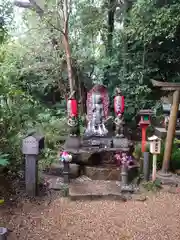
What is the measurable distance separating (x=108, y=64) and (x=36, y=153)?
19.2ft

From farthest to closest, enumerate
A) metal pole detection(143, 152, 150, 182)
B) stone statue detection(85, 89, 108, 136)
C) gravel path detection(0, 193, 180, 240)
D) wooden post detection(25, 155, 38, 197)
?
stone statue detection(85, 89, 108, 136) → metal pole detection(143, 152, 150, 182) → wooden post detection(25, 155, 38, 197) → gravel path detection(0, 193, 180, 240)

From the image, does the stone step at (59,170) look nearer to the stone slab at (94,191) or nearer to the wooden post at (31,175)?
the stone slab at (94,191)

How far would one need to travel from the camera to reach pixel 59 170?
17.2 feet

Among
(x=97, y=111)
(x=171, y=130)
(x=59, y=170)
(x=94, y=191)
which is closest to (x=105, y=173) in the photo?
(x=94, y=191)

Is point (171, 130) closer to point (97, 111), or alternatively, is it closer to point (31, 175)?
point (97, 111)

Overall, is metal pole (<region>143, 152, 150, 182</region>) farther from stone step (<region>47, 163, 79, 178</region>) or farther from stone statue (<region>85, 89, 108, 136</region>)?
stone statue (<region>85, 89, 108, 136</region>)

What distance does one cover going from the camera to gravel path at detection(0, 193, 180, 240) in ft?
10.5

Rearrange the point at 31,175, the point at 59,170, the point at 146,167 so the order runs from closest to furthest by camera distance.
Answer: the point at 31,175 → the point at 146,167 → the point at 59,170

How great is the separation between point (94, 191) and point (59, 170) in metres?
1.16

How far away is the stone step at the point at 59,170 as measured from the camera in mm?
5031

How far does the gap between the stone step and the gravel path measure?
0.87 m

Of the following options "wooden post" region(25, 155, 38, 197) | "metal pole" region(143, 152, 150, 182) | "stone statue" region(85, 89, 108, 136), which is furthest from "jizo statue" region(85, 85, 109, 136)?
"wooden post" region(25, 155, 38, 197)

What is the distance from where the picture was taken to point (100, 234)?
3.24 metres

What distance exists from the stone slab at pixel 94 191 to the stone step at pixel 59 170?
1.08ft
